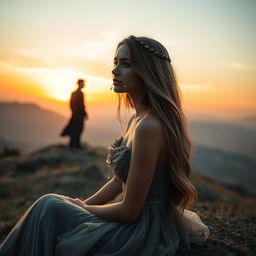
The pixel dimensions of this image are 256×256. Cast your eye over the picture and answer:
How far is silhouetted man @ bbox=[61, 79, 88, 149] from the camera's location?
15186 millimetres

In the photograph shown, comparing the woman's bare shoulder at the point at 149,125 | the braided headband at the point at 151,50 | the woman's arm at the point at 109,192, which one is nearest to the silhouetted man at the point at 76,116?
the woman's arm at the point at 109,192

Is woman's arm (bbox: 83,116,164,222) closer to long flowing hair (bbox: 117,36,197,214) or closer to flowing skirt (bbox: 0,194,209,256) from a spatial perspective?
long flowing hair (bbox: 117,36,197,214)

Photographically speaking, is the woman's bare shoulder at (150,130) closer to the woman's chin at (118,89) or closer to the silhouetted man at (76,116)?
the woman's chin at (118,89)

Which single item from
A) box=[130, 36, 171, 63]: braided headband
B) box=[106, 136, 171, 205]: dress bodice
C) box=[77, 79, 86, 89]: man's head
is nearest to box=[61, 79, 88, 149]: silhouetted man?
box=[77, 79, 86, 89]: man's head

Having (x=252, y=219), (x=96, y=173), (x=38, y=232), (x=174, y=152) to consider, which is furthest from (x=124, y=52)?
(x=96, y=173)

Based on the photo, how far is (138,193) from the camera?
2.64 m

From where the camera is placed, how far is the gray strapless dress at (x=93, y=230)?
2.67 meters

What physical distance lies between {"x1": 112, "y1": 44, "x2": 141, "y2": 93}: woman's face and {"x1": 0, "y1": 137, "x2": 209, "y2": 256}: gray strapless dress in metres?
0.53

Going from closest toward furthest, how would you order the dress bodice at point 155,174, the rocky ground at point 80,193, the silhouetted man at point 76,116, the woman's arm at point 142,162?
the woman's arm at point 142,162 < the dress bodice at point 155,174 < the rocky ground at point 80,193 < the silhouetted man at point 76,116

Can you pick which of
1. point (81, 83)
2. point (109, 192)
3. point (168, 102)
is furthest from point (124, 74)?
point (81, 83)

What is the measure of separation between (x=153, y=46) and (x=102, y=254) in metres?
1.73

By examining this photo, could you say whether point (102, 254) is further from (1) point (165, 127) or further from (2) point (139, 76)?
(2) point (139, 76)

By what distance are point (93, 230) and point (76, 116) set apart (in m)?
13.1

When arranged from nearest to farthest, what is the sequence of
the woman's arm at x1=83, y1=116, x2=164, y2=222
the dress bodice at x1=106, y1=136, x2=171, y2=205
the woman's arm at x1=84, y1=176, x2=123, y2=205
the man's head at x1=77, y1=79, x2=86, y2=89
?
the woman's arm at x1=83, y1=116, x2=164, y2=222, the dress bodice at x1=106, y1=136, x2=171, y2=205, the woman's arm at x1=84, y1=176, x2=123, y2=205, the man's head at x1=77, y1=79, x2=86, y2=89
